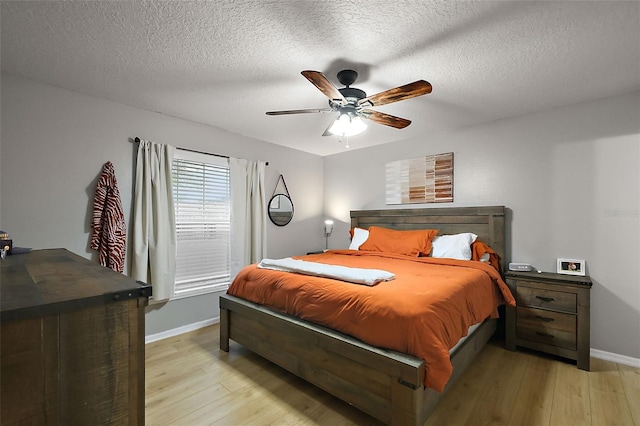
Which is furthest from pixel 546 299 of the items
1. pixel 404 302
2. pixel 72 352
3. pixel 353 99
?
pixel 72 352

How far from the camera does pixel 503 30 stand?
69.1 inches

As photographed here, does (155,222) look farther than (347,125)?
Yes

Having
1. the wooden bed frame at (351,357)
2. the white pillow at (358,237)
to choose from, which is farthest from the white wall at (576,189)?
the white pillow at (358,237)

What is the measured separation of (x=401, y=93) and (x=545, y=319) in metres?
2.42

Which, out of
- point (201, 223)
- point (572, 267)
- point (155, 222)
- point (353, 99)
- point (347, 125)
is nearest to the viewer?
point (353, 99)

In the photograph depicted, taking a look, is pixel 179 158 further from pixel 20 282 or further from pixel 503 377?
pixel 503 377

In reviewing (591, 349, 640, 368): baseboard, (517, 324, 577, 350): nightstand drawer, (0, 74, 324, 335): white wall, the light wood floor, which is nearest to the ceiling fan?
(0, 74, 324, 335): white wall

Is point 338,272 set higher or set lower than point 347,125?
lower

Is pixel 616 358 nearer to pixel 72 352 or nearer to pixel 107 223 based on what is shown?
pixel 72 352

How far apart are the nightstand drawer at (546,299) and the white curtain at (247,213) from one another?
2.96 meters

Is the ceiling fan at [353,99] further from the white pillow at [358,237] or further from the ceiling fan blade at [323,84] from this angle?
the white pillow at [358,237]

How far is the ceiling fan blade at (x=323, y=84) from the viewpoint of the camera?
1.74 metres

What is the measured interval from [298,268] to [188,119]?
2221 mm

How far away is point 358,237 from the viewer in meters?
4.09
